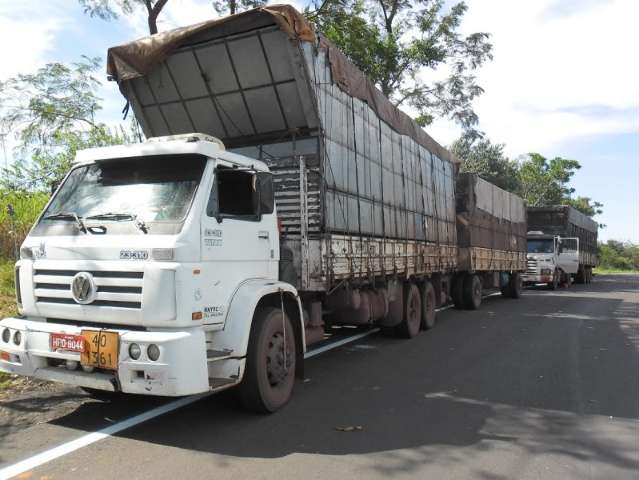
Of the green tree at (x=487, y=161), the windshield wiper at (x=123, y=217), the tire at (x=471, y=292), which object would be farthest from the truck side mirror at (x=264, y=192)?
the green tree at (x=487, y=161)

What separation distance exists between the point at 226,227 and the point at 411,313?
570 centimetres

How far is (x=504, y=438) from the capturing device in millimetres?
4363

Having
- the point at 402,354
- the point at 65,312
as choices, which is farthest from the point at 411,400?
the point at 65,312

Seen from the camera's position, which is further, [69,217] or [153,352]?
[69,217]

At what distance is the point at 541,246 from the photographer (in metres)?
23.5

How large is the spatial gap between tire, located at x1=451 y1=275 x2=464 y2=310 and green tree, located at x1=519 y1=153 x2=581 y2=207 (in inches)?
1787

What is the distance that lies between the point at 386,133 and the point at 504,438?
563 centimetres

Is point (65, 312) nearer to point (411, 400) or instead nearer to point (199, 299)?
point (199, 299)

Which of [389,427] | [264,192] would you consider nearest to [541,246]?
[389,427]

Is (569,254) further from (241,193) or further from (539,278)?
(241,193)

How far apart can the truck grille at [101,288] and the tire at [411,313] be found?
590 cm

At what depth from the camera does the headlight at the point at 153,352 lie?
153 inches

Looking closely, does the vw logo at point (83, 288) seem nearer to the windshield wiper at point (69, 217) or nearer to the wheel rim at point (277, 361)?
the windshield wiper at point (69, 217)

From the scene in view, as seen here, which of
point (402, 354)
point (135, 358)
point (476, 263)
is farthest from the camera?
point (476, 263)
